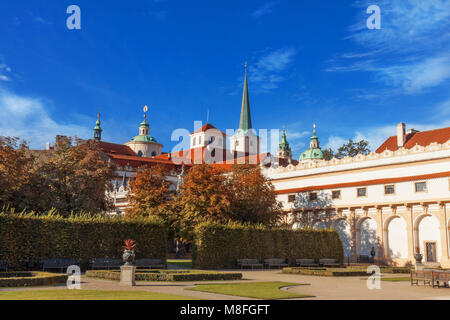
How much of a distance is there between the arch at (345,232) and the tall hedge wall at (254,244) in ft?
32.2

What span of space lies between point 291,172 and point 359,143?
28.9 metres

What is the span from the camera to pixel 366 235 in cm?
5866

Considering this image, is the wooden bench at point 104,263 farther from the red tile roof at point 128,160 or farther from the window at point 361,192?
the red tile roof at point 128,160

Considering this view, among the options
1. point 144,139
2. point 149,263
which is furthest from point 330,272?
point 144,139

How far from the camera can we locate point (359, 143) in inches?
3698

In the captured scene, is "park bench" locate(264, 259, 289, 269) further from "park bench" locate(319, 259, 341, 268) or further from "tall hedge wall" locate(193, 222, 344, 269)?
"park bench" locate(319, 259, 341, 268)

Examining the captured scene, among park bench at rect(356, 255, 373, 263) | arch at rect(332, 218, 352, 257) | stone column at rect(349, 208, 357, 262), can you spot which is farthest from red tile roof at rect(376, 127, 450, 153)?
park bench at rect(356, 255, 373, 263)

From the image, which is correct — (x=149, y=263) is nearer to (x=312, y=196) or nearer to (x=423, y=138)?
(x=312, y=196)

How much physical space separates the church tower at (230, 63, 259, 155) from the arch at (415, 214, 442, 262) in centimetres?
9961

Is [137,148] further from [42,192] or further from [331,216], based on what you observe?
[42,192]

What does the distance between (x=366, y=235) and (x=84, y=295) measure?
155ft

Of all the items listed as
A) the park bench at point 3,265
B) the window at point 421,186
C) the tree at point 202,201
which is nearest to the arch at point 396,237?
the window at point 421,186

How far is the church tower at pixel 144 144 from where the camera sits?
497ft
